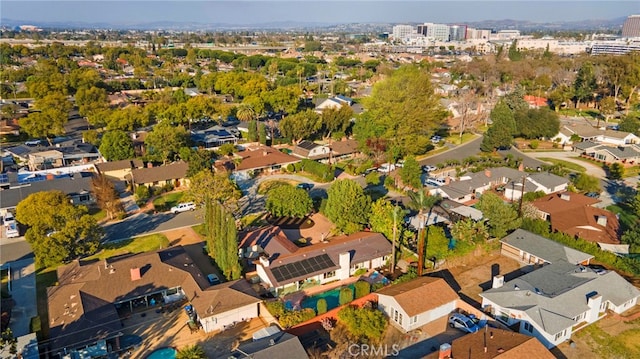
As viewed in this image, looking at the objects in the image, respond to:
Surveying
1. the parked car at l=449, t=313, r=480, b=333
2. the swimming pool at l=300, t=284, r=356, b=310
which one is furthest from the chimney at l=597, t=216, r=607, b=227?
the swimming pool at l=300, t=284, r=356, b=310

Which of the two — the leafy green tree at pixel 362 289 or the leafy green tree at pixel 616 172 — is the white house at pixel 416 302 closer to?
the leafy green tree at pixel 362 289

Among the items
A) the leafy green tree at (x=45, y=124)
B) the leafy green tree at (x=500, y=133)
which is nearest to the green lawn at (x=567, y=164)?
the leafy green tree at (x=500, y=133)

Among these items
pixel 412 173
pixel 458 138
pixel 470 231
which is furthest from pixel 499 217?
pixel 458 138

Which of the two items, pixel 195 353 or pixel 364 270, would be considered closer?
pixel 195 353

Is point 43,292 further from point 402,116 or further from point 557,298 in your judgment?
point 402,116

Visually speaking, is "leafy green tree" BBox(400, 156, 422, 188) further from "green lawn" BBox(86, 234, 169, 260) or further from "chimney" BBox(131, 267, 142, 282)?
"chimney" BBox(131, 267, 142, 282)

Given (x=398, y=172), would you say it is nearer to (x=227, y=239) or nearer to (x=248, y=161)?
(x=248, y=161)

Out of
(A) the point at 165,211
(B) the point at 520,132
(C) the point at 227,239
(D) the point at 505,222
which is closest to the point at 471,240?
(D) the point at 505,222
